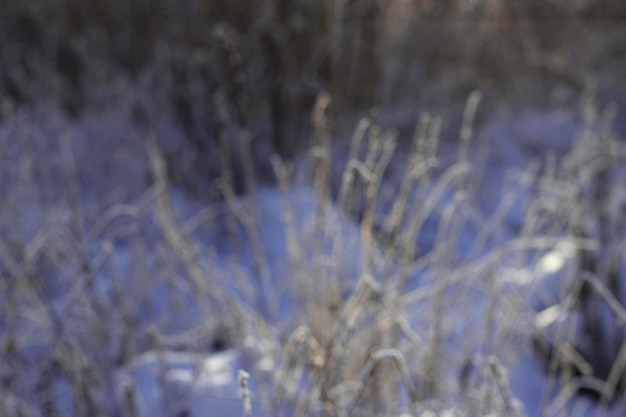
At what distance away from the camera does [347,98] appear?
3352 millimetres

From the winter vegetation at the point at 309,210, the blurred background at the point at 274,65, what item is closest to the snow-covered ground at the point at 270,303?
the winter vegetation at the point at 309,210

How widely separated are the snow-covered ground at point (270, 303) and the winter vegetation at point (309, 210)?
0.4 inches

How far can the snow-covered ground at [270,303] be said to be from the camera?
4.25 ft

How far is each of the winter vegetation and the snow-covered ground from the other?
11 mm

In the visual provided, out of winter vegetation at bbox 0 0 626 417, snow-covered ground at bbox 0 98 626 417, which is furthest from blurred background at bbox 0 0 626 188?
snow-covered ground at bbox 0 98 626 417

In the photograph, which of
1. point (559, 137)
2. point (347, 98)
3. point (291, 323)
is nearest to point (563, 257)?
point (291, 323)

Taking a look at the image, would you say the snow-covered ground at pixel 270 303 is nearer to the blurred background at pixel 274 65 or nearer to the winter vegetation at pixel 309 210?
the winter vegetation at pixel 309 210

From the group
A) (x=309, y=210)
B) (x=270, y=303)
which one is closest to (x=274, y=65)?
(x=309, y=210)

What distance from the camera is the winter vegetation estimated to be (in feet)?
4.30

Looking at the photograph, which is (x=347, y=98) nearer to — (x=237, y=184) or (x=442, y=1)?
(x=237, y=184)

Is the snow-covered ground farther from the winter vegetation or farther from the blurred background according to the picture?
the blurred background

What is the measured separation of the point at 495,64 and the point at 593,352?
3098mm

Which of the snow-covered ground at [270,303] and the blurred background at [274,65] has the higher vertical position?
the blurred background at [274,65]

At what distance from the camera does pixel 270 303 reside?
68.4 inches
